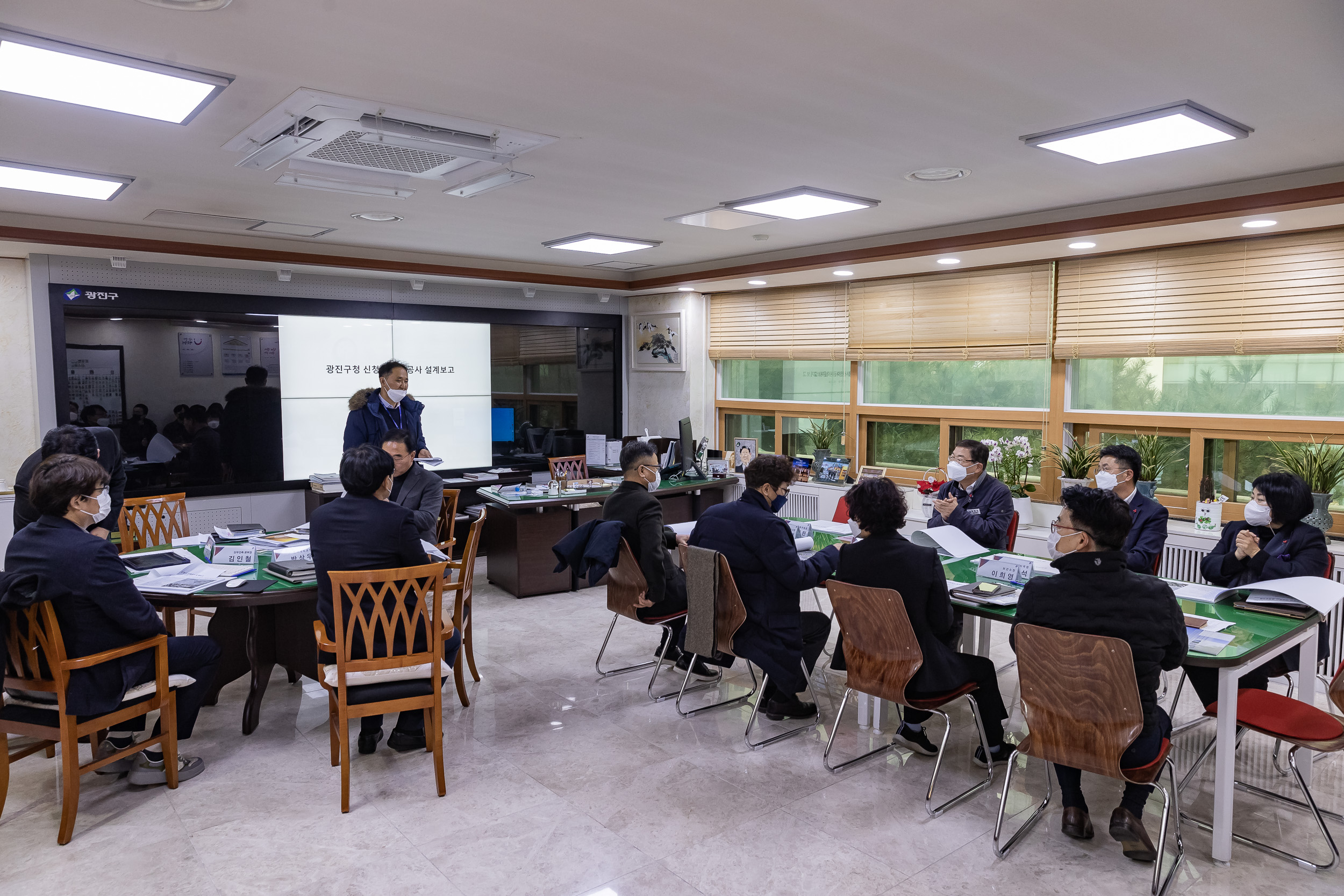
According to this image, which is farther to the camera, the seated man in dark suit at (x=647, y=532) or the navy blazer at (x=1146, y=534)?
the seated man in dark suit at (x=647, y=532)

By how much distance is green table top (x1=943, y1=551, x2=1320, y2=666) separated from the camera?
2686 mm

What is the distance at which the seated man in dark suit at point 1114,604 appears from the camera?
2.55 metres

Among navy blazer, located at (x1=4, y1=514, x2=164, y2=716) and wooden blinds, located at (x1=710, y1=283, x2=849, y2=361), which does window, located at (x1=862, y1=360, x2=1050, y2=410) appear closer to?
wooden blinds, located at (x1=710, y1=283, x2=849, y2=361)

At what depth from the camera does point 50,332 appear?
19.2 ft

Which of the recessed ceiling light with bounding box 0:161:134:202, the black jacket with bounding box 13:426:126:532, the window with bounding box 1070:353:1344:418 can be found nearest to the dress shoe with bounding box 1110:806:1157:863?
the window with bounding box 1070:353:1344:418

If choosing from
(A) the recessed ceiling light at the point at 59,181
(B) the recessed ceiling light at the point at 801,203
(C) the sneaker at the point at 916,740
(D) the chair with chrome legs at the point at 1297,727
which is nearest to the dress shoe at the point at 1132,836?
(D) the chair with chrome legs at the point at 1297,727

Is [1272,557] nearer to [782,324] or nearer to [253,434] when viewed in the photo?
[782,324]

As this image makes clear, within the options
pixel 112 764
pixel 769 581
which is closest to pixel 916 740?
pixel 769 581

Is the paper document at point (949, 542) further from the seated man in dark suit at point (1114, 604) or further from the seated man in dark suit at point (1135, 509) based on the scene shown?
the seated man in dark suit at point (1114, 604)

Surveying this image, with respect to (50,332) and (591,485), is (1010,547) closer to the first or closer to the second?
(591,485)

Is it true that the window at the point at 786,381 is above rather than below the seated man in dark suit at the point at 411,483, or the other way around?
above

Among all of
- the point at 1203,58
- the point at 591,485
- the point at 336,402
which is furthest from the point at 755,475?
the point at 336,402

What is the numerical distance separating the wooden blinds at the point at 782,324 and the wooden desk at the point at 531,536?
236 cm

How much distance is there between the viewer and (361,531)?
127 inches
